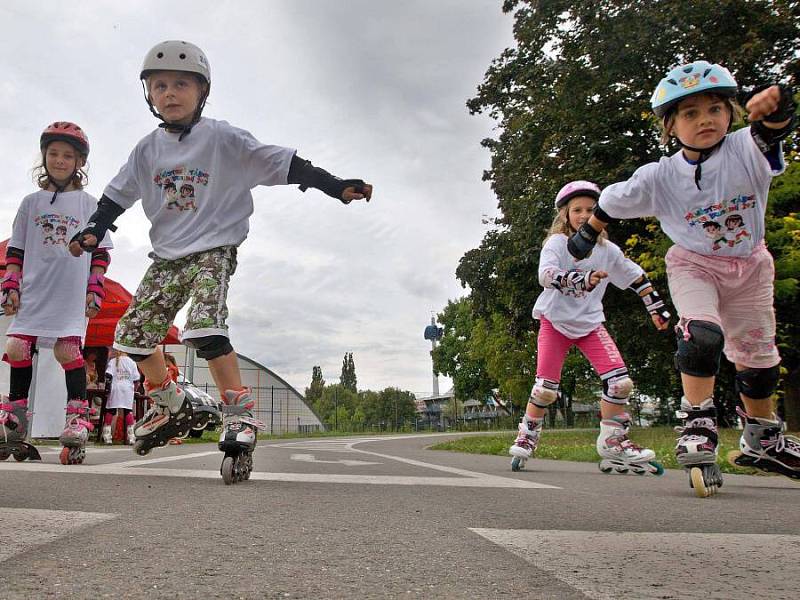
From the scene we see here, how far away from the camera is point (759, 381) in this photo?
3.67 metres

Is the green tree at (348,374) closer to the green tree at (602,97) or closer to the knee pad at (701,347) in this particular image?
the green tree at (602,97)

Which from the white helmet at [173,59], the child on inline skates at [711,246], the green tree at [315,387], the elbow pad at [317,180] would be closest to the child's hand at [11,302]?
the white helmet at [173,59]

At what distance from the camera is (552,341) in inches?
232

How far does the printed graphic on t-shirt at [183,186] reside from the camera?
4227mm

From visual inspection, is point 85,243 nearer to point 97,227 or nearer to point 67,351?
point 97,227

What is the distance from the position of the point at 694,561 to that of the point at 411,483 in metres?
2.30

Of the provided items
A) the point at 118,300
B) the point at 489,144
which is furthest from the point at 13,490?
the point at 489,144

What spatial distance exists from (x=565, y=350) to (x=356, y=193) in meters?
2.75

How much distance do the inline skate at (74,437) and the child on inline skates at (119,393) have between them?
268 inches

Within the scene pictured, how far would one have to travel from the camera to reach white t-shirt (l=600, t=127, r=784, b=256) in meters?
3.34

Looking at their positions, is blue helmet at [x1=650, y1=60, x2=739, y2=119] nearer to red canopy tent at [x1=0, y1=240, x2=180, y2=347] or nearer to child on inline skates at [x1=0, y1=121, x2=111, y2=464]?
child on inline skates at [x1=0, y1=121, x2=111, y2=464]

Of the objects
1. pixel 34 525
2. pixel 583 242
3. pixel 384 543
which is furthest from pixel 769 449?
pixel 34 525

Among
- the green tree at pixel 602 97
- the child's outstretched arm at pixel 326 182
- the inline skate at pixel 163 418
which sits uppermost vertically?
the green tree at pixel 602 97

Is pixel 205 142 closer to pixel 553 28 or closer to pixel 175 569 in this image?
pixel 175 569
